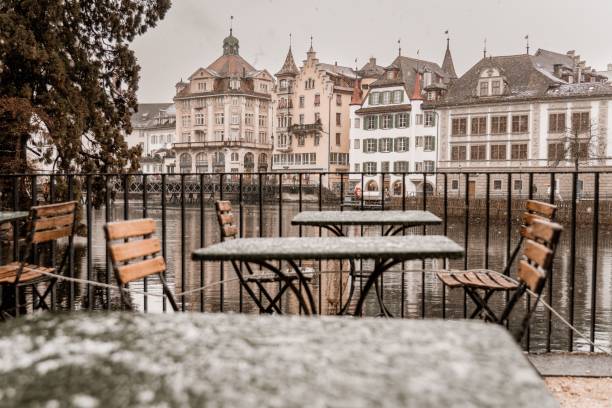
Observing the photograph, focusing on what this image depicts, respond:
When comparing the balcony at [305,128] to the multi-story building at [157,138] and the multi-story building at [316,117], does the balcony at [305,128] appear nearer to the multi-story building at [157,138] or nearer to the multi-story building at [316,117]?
the multi-story building at [316,117]

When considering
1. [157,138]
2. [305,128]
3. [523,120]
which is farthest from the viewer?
[157,138]

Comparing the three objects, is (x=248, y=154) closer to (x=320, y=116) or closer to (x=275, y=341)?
(x=320, y=116)

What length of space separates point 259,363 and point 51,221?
316 cm

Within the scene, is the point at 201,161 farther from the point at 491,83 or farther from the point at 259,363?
the point at 259,363

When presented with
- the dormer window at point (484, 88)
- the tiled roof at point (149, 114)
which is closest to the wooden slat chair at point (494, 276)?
the dormer window at point (484, 88)

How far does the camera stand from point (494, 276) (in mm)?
4547

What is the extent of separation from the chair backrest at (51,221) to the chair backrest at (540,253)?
247 cm

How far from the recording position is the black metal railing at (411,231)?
5172 millimetres

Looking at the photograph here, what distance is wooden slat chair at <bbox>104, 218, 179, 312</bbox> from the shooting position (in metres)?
2.68

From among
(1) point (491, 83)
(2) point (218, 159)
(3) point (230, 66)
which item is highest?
(3) point (230, 66)

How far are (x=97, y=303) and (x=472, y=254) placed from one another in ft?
50.9

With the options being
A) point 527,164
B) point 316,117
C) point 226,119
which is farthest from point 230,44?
point 527,164

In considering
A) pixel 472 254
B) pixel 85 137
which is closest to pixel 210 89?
pixel 472 254

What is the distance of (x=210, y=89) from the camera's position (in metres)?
81.6
